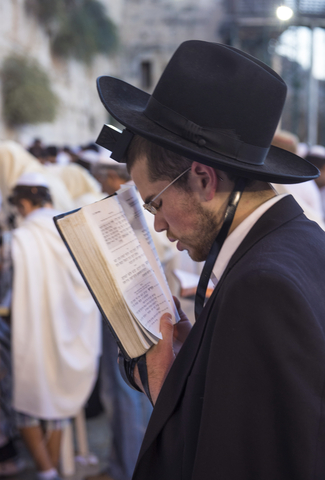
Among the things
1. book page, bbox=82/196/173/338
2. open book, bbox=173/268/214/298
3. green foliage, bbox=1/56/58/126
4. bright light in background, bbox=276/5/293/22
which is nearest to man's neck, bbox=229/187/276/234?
book page, bbox=82/196/173/338

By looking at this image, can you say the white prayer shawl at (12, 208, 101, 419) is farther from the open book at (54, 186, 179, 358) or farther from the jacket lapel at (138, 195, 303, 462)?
the jacket lapel at (138, 195, 303, 462)

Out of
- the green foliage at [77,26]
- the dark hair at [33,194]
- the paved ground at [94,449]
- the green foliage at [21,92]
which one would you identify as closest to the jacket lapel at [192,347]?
the dark hair at [33,194]

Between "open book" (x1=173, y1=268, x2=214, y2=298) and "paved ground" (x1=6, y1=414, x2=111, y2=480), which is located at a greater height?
"open book" (x1=173, y1=268, x2=214, y2=298)

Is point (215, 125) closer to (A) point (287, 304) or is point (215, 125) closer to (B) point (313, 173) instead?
(B) point (313, 173)

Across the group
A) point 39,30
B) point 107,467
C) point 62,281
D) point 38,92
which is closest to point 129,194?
point 62,281

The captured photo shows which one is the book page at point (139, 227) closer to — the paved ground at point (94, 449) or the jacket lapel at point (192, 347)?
the jacket lapel at point (192, 347)

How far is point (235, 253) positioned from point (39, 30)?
15193 mm

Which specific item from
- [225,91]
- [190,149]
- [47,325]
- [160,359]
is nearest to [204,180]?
[190,149]

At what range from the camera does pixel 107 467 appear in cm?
302

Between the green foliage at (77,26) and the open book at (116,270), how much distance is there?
1434cm

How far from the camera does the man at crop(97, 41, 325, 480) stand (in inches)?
30.2

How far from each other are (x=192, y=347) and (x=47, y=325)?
2.20m

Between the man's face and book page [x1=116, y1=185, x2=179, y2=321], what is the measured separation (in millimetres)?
117

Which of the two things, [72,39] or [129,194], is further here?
[72,39]
